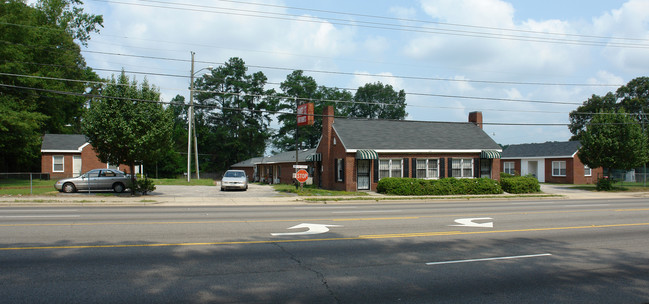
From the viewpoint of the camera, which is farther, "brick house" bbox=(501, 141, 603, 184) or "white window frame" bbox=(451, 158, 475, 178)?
"brick house" bbox=(501, 141, 603, 184)

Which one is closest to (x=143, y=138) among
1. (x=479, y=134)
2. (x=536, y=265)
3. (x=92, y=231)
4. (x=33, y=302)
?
(x=92, y=231)

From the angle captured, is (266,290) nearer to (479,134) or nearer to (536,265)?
(536,265)

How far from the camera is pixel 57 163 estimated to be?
1650 inches

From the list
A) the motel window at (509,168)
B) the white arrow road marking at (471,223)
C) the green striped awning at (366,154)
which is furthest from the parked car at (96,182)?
the motel window at (509,168)

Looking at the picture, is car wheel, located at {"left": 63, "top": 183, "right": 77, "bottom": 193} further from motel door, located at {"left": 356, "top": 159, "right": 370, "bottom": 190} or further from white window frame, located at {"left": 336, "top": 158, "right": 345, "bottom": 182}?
motel door, located at {"left": 356, "top": 159, "right": 370, "bottom": 190}

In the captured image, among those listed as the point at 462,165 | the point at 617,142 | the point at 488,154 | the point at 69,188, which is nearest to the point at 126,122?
the point at 69,188

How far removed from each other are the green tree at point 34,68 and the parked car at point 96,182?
17.0 ft

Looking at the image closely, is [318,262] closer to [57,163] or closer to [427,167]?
[427,167]

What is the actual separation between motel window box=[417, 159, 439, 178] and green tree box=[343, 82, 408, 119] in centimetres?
4451

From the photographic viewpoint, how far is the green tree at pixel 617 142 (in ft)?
105

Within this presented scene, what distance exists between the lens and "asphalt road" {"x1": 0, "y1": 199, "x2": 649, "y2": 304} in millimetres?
5727

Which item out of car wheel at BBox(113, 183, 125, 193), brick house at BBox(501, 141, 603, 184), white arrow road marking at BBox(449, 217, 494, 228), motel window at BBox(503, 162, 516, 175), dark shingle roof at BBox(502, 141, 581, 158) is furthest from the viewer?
motel window at BBox(503, 162, 516, 175)

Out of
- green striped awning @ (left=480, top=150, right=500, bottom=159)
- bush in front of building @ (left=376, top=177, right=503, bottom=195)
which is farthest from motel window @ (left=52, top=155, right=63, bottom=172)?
green striped awning @ (left=480, top=150, right=500, bottom=159)

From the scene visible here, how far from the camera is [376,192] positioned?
93.2ft
